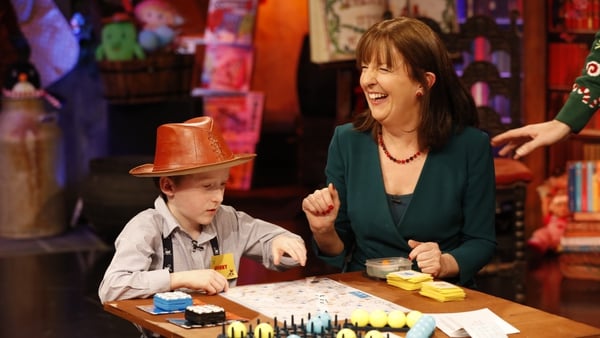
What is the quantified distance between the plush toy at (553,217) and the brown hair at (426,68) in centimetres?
367

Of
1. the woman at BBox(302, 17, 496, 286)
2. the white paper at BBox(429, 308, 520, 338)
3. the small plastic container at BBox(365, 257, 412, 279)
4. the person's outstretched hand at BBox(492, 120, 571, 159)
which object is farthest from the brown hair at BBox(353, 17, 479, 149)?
the white paper at BBox(429, 308, 520, 338)

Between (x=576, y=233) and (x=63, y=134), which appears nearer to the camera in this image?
(x=576, y=233)

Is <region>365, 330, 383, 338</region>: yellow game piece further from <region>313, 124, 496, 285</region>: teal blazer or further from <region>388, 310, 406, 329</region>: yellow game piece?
<region>313, 124, 496, 285</region>: teal blazer

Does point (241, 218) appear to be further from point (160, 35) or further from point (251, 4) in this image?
point (251, 4)

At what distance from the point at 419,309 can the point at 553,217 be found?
14.7ft

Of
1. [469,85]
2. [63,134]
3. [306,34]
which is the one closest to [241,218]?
[469,85]

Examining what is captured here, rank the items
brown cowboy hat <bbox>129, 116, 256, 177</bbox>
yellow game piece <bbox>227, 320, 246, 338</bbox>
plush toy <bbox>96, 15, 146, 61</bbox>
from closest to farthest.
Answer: yellow game piece <bbox>227, 320, 246, 338</bbox> < brown cowboy hat <bbox>129, 116, 256, 177</bbox> < plush toy <bbox>96, 15, 146, 61</bbox>

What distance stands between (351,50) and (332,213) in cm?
327

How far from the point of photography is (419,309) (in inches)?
115

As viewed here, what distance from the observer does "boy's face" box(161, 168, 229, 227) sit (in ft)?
10.6

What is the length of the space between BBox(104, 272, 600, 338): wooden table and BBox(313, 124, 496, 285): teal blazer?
332mm

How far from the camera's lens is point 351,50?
257 inches

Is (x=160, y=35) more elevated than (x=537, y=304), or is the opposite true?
(x=160, y=35)

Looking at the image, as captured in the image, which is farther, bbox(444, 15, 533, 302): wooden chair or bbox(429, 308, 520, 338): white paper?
bbox(444, 15, 533, 302): wooden chair
